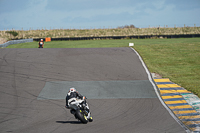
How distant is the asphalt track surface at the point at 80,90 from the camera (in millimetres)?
10750

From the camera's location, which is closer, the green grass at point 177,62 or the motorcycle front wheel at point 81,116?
the motorcycle front wheel at point 81,116

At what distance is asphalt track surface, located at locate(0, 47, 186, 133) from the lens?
10750 millimetres

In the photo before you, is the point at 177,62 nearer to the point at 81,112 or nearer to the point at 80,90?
the point at 80,90

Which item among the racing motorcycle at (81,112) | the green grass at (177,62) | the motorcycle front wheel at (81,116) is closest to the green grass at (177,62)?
the green grass at (177,62)

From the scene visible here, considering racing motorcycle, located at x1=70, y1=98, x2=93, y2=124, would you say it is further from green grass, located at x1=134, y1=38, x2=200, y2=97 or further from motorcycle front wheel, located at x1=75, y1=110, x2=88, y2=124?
green grass, located at x1=134, y1=38, x2=200, y2=97

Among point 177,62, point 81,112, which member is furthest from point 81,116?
point 177,62

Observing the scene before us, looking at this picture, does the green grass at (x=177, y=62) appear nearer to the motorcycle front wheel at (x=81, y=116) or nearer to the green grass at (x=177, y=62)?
the green grass at (x=177, y=62)

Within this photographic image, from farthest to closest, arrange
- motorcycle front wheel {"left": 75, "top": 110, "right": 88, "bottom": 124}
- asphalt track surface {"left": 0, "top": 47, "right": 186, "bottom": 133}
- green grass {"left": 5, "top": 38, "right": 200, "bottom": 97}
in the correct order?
green grass {"left": 5, "top": 38, "right": 200, "bottom": 97}, asphalt track surface {"left": 0, "top": 47, "right": 186, "bottom": 133}, motorcycle front wheel {"left": 75, "top": 110, "right": 88, "bottom": 124}

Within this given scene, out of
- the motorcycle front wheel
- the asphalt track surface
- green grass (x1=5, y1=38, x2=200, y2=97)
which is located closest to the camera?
the motorcycle front wheel

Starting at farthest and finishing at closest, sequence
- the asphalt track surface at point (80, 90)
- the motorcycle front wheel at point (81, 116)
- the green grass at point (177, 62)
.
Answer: the green grass at point (177, 62), the asphalt track surface at point (80, 90), the motorcycle front wheel at point (81, 116)

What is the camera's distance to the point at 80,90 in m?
16.9

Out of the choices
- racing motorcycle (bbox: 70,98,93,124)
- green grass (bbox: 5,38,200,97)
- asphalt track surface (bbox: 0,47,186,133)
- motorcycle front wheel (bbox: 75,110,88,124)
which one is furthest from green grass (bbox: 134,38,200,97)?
motorcycle front wheel (bbox: 75,110,88,124)

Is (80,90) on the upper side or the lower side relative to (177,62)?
lower

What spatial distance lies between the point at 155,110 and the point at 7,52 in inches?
810
